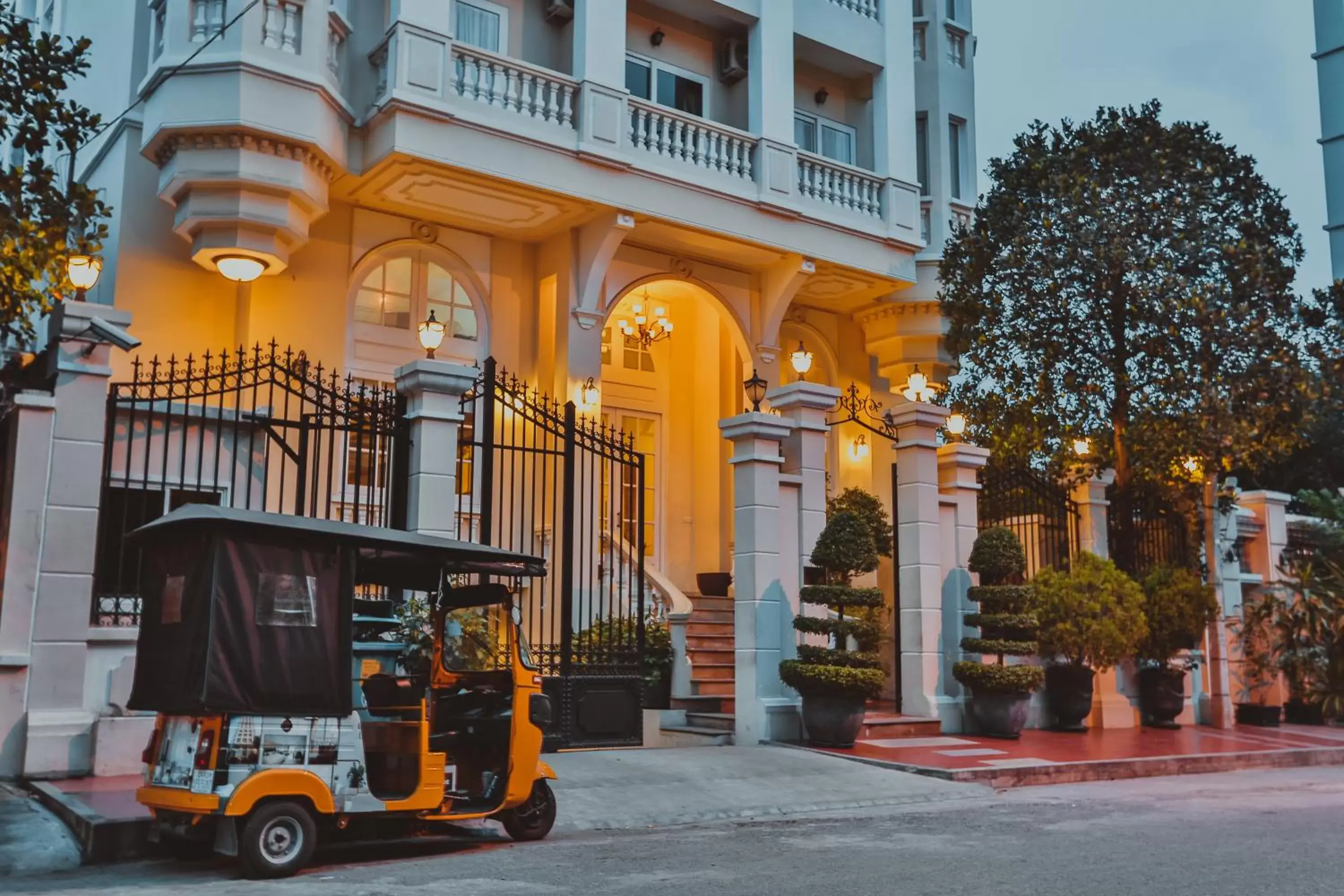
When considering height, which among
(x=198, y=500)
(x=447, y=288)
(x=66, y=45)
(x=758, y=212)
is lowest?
(x=198, y=500)

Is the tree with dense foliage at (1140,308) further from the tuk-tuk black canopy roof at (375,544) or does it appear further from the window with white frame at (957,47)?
the tuk-tuk black canopy roof at (375,544)

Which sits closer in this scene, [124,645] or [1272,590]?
[124,645]

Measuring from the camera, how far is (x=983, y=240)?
59.7 ft

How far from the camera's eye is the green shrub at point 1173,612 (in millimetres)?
16375

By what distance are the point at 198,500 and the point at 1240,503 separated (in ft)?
48.6

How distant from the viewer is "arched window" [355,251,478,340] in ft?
55.3

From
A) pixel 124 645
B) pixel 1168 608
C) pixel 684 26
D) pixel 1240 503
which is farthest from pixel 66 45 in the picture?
pixel 1240 503

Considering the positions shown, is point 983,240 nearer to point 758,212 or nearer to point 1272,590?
point 758,212

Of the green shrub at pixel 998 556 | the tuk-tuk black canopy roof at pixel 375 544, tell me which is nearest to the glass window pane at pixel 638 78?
the green shrub at pixel 998 556

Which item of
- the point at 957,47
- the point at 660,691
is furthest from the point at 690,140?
the point at 660,691

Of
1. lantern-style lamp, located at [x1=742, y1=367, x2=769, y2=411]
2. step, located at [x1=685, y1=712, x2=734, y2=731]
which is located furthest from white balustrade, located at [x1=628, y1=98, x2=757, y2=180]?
step, located at [x1=685, y1=712, x2=734, y2=731]

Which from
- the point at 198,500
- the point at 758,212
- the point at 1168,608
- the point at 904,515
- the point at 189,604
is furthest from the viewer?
the point at 758,212

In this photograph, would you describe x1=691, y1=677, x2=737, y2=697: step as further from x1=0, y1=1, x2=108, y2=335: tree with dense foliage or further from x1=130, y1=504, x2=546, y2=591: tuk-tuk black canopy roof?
x1=0, y1=1, x2=108, y2=335: tree with dense foliage

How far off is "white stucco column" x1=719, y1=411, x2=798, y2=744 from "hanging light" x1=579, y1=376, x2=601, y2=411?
10.2ft
